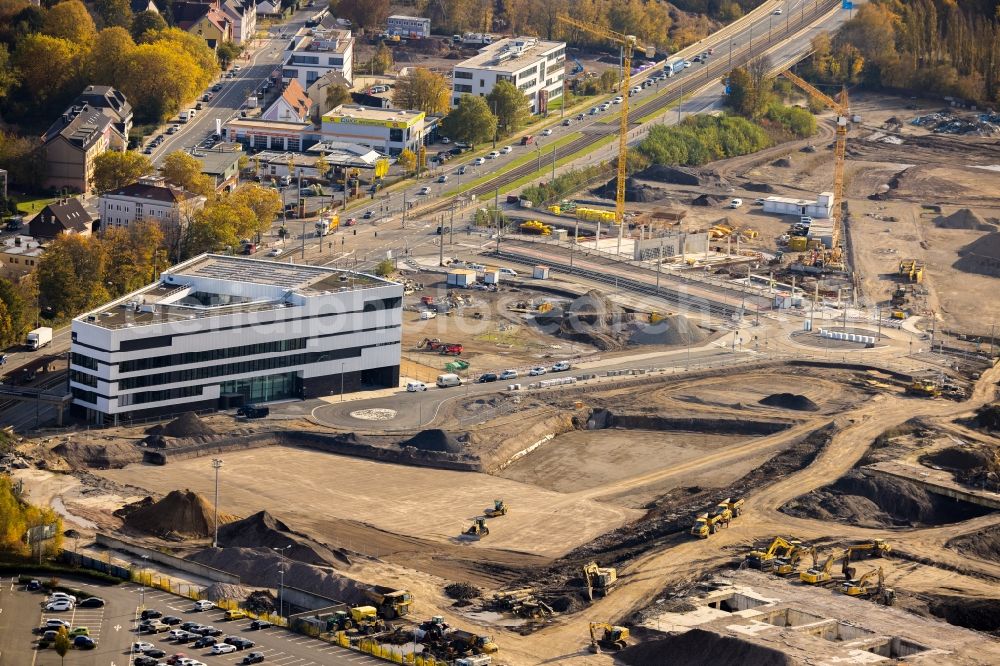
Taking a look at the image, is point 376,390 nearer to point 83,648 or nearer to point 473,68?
point 83,648

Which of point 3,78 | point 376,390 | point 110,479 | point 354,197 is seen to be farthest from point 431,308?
point 3,78

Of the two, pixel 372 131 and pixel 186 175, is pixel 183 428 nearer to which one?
pixel 186 175

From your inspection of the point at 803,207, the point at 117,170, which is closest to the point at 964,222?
the point at 803,207

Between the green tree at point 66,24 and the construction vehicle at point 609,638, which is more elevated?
the green tree at point 66,24

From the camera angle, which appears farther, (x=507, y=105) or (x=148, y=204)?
(x=507, y=105)

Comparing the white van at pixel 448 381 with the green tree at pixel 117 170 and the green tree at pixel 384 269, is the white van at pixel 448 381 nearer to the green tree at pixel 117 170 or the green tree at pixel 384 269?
the green tree at pixel 384 269

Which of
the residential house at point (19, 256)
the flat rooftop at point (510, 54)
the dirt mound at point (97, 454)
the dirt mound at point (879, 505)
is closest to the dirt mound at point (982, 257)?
the flat rooftop at point (510, 54)

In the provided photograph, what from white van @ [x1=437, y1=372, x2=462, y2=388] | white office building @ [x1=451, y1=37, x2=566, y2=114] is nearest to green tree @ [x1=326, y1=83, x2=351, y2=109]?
white office building @ [x1=451, y1=37, x2=566, y2=114]

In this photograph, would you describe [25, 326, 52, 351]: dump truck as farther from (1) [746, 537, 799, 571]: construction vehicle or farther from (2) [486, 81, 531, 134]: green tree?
(2) [486, 81, 531, 134]: green tree
